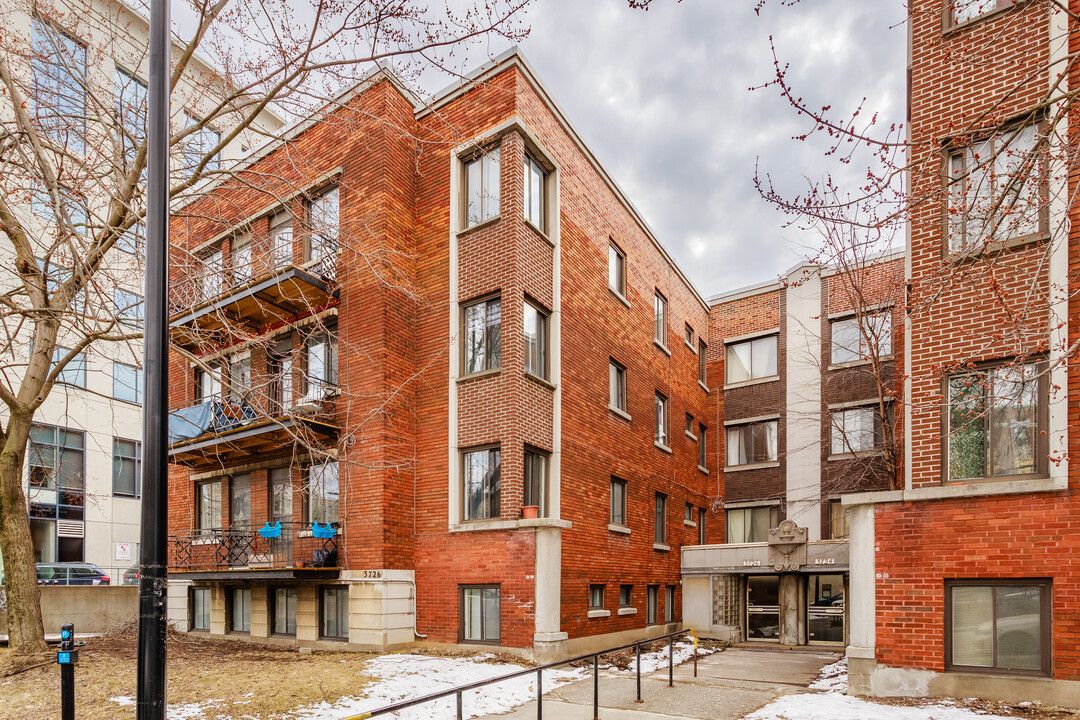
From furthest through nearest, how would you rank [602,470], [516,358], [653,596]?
[653,596] → [602,470] → [516,358]

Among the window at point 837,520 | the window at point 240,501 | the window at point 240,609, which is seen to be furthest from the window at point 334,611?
the window at point 837,520

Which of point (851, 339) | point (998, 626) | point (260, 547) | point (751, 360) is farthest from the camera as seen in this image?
point (751, 360)

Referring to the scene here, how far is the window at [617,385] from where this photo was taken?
20312 mm

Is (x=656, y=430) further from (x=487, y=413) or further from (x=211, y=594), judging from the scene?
(x=211, y=594)

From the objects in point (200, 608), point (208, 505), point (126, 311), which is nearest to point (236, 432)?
point (126, 311)

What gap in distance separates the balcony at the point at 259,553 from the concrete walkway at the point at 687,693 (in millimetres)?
6377

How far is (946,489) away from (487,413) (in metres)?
8.78

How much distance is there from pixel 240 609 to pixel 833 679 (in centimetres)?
1437

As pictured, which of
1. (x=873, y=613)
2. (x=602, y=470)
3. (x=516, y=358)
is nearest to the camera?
(x=873, y=613)

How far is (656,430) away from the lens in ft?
76.3

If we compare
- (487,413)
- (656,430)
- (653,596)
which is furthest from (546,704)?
(656,430)

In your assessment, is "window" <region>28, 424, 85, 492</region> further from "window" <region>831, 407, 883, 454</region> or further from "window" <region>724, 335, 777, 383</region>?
"window" <region>831, 407, 883, 454</region>

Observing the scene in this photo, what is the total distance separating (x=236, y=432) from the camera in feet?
54.9

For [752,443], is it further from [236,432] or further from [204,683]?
[204,683]
